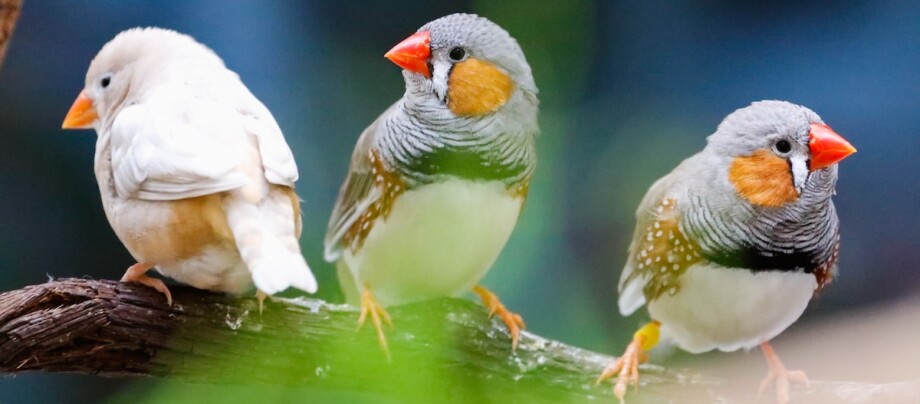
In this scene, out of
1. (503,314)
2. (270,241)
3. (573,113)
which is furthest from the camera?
(573,113)

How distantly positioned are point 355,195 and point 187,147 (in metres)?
0.50

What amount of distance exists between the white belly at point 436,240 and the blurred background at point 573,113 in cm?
30

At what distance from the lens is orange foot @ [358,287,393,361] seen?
1866mm

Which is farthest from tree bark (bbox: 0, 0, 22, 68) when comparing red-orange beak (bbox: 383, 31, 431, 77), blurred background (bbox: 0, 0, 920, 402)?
red-orange beak (bbox: 383, 31, 431, 77)

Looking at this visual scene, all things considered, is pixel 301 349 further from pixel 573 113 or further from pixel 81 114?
pixel 573 113

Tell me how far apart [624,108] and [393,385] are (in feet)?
3.44

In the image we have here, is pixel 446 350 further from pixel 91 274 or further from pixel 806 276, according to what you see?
pixel 91 274

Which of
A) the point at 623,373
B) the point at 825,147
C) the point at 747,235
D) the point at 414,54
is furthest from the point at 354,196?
the point at 825,147

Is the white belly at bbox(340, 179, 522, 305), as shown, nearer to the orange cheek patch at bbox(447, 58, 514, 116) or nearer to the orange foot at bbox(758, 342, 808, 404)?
the orange cheek patch at bbox(447, 58, 514, 116)

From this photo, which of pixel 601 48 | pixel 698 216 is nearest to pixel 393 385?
pixel 698 216

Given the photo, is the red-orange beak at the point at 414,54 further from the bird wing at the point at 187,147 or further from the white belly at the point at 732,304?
the white belly at the point at 732,304

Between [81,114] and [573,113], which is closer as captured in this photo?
A: [81,114]

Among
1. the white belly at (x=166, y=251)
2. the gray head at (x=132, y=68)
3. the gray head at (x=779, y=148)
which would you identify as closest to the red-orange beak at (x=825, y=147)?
the gray head at (x=779, y=148)

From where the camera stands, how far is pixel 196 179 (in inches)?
65.1
